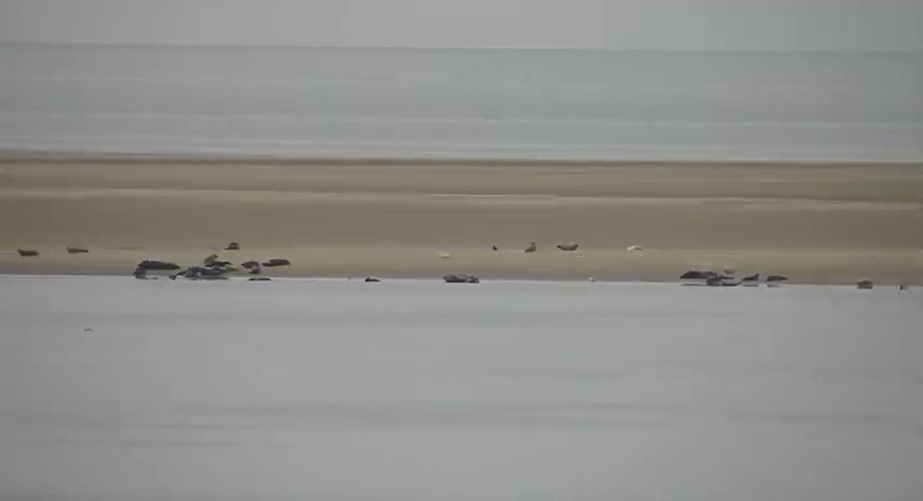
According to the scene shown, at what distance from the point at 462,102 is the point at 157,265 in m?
0.31

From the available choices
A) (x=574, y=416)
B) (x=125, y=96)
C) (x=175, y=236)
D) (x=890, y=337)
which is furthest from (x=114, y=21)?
(x=890, y=337)

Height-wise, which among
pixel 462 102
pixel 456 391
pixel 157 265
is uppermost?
pixel 462 102

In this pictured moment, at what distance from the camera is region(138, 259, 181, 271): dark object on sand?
0.81m

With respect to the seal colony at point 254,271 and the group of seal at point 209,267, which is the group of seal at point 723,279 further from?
the group of seal at point 209,267

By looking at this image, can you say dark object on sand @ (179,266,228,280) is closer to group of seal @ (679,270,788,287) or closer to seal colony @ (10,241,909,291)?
seal colony @ (10,241,909,291)

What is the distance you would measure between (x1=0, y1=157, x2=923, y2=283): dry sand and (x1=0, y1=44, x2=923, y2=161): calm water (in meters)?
0.02

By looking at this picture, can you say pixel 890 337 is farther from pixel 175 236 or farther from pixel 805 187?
pixel 175 236

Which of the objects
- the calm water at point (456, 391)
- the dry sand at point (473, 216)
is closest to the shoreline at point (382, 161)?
the dry sand at point (473, 216)

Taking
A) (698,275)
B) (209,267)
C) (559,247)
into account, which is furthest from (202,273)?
(698,275)

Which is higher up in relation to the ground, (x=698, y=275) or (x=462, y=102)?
(x=462, y=102)

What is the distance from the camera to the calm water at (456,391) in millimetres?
805

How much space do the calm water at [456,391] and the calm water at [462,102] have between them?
5.0 inches

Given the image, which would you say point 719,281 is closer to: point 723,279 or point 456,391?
point 723,279

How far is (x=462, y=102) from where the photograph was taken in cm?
80
